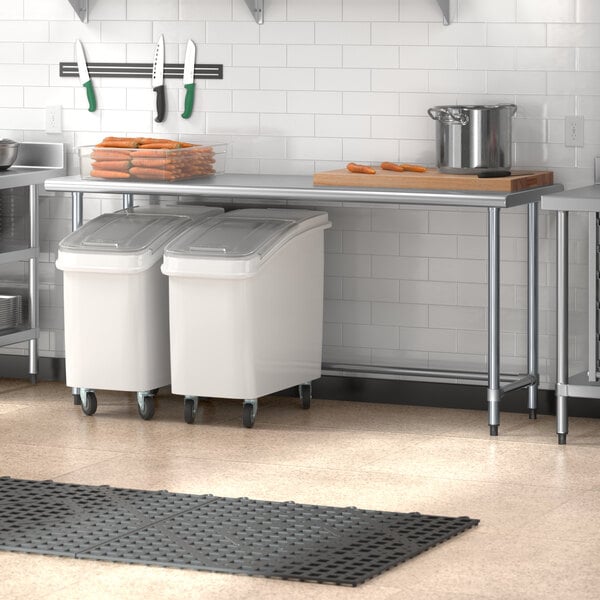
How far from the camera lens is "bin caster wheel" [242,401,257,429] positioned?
5.44 meters

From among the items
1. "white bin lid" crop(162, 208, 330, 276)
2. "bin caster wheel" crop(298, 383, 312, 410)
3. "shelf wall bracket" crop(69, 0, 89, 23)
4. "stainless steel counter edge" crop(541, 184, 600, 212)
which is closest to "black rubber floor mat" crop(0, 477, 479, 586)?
"white bin lid" crop(162, 208, 330, 276)

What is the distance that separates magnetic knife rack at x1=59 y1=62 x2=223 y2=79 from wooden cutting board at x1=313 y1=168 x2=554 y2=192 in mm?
844

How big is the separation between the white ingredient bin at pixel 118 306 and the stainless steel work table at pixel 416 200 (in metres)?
0.18

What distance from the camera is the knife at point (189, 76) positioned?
605 centimetres

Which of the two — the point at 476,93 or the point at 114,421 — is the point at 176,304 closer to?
the point at 114,421

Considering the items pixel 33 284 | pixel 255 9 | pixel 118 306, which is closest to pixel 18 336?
pixel 33 284

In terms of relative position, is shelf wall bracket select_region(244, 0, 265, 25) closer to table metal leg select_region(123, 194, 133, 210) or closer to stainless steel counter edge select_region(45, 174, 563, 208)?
stainless steel counter edge select_region(45, 174, 563, 208)

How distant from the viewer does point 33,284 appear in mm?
6332

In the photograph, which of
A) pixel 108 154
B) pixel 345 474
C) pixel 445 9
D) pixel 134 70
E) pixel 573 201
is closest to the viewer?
pixel 345 474

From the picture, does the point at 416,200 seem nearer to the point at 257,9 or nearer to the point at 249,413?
the point at 249,413

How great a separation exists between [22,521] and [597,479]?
1.82 metres

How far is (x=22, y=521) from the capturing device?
4.20 meters

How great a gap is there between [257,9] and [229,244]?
114cm

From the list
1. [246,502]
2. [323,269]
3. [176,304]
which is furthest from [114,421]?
[246,502]
